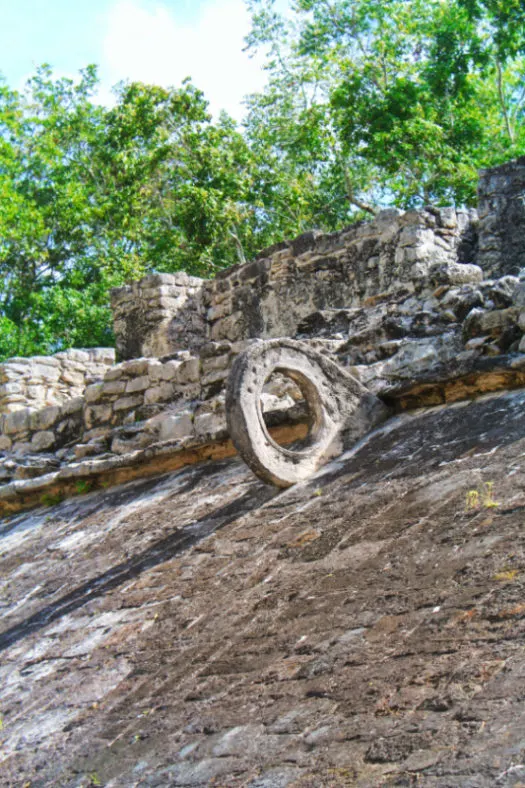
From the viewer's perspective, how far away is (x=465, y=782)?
2.62 meters

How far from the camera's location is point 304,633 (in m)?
3.91

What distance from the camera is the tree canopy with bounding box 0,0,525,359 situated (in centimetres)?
1948

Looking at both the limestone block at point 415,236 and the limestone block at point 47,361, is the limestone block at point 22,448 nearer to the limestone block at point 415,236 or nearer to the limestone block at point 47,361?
the limestone block at point 47,361

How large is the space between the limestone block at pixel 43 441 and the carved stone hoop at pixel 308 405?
12.0ft

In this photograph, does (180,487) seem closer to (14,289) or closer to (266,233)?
(266,233)

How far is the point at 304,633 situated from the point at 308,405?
2183 millimetres

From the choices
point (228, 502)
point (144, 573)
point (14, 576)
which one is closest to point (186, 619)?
point (144, 573)

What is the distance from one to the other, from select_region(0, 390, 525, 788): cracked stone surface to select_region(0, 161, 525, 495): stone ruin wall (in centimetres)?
54

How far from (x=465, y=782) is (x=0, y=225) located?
68.6ft

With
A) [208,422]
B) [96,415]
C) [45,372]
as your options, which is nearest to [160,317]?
[45,372]

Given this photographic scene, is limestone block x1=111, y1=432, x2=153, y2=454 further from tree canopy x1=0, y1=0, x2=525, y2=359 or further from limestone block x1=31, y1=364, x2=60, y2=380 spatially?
tree canopy x1=0, y1=0, x2=525, y2=359

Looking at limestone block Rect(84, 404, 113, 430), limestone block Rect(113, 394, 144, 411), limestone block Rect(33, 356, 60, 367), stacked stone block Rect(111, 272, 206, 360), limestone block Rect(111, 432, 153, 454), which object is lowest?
limestone block Rect(111, 432, 153, 454)

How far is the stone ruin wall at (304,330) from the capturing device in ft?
19.5

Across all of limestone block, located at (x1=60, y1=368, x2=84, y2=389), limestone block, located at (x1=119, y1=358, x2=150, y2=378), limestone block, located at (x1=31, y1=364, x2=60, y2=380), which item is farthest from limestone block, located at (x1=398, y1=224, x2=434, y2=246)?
limestone block, located at (x1=60, y1=368, x2=84, y2=389)
